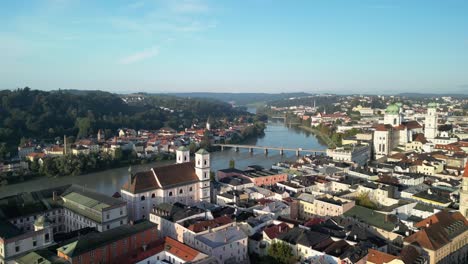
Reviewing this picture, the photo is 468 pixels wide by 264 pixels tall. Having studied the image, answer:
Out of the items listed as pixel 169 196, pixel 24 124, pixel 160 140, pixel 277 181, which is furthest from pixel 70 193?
pixel 24 124

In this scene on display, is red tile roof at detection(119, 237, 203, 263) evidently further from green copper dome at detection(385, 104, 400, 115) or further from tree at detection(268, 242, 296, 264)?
green copper dome at detection(385, 104, 400, 115)

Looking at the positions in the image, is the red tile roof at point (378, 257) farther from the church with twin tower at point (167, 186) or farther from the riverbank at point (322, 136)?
the riverbank at point (322, 136)

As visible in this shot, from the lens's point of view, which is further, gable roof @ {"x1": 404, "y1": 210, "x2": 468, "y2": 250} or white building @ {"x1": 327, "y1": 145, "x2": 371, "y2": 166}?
white building @ {"x1": 327, "y1": 145, "x2": 371, "y2": 166}

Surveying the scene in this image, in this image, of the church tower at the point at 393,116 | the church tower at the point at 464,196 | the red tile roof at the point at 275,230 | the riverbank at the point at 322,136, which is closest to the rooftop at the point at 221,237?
the red tile roof at the point at 275,230

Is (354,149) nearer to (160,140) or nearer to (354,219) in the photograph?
Result: (354,219)

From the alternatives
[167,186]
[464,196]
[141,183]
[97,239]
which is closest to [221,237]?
[97,239]

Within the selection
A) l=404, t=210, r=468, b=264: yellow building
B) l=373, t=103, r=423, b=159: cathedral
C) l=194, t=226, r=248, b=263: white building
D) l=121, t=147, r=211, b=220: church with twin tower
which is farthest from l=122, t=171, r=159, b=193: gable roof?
l=373, t=103, r=423, b=159: cathedral
